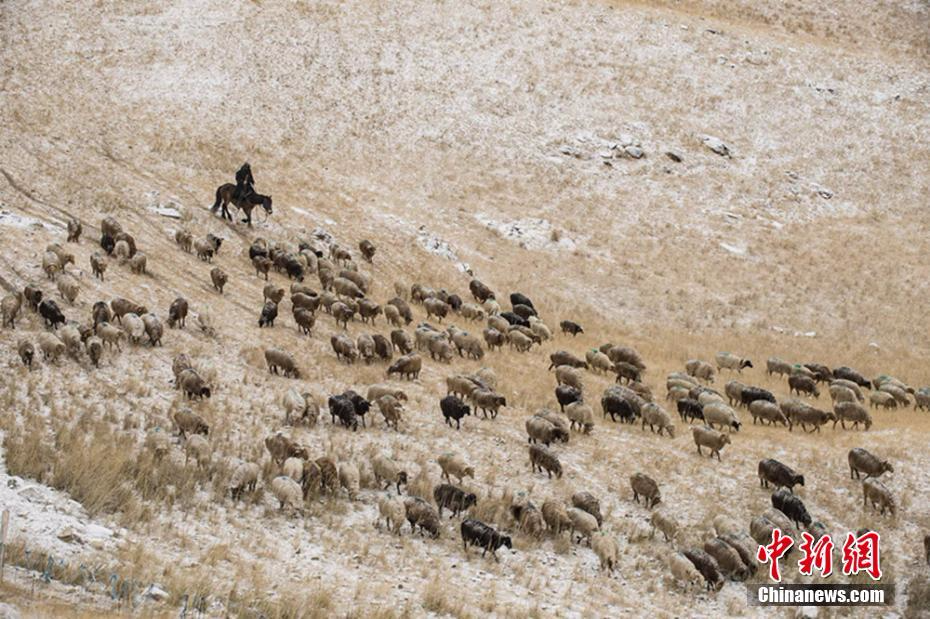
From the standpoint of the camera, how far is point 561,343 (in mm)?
31203

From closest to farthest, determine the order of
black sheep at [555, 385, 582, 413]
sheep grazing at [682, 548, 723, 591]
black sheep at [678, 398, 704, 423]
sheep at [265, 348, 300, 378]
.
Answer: sheep grazing at [682, 548, 723, 591] < sheep at [265, 348, 300, 378] < black sheep at [555, 385, 582, 413] < black sheep at [678, 398, 704, 423]

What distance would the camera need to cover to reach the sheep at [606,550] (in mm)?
15141

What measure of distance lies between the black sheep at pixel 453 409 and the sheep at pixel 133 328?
7.36m

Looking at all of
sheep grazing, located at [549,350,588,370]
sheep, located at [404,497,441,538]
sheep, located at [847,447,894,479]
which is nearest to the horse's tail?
sheep grazing, located at [549,350,588,370]

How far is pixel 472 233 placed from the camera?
4084 centimetres

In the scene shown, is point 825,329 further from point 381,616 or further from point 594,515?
point 381,616

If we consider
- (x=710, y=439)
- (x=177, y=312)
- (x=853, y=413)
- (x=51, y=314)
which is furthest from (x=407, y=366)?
(x=853, y=413)

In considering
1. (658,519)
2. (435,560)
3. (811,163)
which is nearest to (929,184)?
(811,163)

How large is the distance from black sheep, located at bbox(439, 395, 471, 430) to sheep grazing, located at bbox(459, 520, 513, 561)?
5.86 meters

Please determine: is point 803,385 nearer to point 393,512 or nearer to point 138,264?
point 393,512

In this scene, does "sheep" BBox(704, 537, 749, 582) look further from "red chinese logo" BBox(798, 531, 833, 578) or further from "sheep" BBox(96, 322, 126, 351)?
"sheep" BBox(96, 322, 126, 351)

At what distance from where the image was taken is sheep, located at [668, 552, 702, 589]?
1487 centimetres

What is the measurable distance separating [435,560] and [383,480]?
2884 millimetres

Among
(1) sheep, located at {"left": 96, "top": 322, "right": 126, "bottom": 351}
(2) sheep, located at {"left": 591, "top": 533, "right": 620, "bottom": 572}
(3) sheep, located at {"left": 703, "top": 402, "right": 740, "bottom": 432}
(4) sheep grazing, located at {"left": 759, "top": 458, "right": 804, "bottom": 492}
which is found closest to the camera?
(2) sheep, located at {"left": 591, "top": 533, "right": 620, "bottom": 572}
